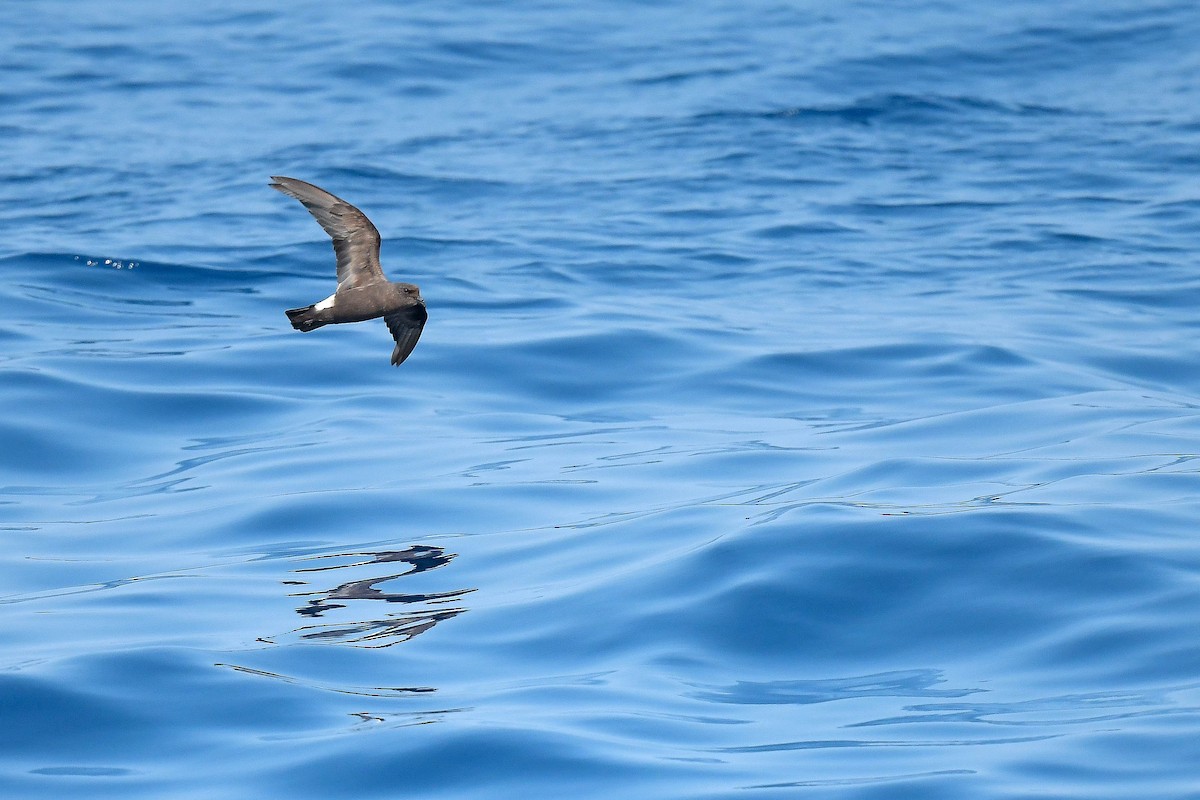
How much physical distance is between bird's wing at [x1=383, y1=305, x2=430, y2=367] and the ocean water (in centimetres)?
103

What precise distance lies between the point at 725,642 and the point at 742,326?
7389 mm

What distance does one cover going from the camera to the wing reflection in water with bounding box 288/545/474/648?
7113 mm

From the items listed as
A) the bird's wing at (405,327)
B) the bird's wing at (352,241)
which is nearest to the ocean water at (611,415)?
the bird's wing at (405,327)

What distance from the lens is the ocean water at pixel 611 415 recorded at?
19.9 feet

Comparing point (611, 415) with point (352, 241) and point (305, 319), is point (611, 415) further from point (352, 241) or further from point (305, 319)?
point (305, 319)

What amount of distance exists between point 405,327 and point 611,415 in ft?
11.1

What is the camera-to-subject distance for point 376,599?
7.66 meters

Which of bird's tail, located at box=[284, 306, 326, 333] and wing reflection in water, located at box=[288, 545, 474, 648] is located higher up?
bird's tail, located at box=[284, 306, 326, 333]

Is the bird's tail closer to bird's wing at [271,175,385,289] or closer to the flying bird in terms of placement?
the flying bird

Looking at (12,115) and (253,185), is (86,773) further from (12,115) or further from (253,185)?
(12,115)

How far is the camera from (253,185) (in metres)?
19.1

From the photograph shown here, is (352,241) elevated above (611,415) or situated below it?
above

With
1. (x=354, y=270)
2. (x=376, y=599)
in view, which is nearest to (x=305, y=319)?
(x=354, y=270)

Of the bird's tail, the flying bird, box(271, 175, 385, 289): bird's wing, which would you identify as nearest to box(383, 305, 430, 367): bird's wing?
the flying bird
